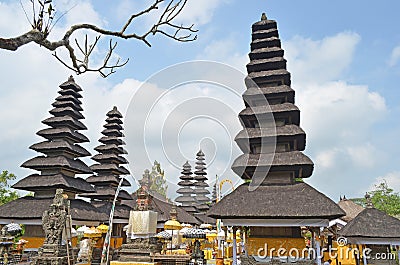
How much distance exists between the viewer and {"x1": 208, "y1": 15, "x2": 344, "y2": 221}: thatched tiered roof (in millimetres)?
14359

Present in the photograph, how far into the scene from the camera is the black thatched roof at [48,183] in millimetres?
23753

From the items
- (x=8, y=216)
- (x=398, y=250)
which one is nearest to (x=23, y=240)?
(x=8, y=216)

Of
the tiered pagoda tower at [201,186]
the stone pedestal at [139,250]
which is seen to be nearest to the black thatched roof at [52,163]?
the stone pedestal at [139,250]

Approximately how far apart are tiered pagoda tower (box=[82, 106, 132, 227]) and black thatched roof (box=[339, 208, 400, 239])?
1801 centimetres

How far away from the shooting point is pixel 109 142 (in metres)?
32.8

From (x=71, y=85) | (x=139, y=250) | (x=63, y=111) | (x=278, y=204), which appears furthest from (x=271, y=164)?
(x=71, y=85)

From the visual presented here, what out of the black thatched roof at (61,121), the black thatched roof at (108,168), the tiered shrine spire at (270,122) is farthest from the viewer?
the black thatched roof at (108,168)

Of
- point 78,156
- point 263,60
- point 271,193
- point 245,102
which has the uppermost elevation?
point 263,60

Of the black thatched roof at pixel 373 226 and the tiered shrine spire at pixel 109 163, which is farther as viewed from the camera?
the tiered shrine spire at pixel 109 163

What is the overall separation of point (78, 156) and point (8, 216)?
7372 millimetres

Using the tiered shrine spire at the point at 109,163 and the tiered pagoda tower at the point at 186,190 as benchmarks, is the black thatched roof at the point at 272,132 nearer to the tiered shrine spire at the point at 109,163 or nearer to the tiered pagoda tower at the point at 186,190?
the tiered shrine spire at the point at 109,163

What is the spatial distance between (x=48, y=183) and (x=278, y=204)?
16852 millimetres

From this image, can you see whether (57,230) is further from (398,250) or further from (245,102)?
(398,250)

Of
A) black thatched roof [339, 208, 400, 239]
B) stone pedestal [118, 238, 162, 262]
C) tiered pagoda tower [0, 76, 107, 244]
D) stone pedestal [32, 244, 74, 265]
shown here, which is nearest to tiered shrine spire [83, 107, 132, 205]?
tiered pagoda tower [0, 76, 107, 244]
